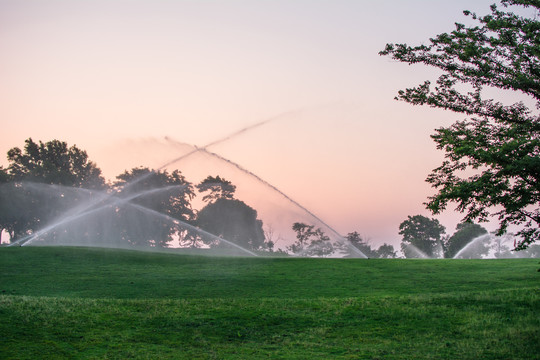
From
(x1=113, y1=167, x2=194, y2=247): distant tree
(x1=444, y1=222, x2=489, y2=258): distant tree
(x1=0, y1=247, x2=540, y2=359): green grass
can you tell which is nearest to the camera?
(x1=0, y1=247, x2=540, y2=359): green grass

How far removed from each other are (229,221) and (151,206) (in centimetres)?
1441

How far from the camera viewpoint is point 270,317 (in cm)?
1919

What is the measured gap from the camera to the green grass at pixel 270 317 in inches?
603

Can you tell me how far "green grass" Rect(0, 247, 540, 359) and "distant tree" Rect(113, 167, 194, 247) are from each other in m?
55.0

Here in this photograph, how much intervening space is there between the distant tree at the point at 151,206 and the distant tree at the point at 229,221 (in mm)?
3012

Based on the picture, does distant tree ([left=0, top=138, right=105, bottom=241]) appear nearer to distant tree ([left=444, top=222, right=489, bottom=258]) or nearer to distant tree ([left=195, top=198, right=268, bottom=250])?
distant tree ([left=195, top=198, right=268, bottom=250])

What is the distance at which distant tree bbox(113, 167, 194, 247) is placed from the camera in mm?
87125

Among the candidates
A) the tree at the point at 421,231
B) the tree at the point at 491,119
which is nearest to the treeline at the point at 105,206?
the tree at the point at 421,231

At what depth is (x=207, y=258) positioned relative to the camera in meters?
41.7

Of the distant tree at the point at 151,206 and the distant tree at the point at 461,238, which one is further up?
the distant tree at the point at 151,206

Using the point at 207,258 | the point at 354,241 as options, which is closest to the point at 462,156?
the point at 207,258

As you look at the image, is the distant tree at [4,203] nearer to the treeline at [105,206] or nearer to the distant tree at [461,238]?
the treeline at [105,206]

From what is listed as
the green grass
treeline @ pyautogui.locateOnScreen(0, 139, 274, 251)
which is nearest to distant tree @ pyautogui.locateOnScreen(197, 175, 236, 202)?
treeline @ pyautogui.locateOnScreen(0, 139, 274, 251)

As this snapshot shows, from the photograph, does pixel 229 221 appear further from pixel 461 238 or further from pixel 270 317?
pixel 270 317
